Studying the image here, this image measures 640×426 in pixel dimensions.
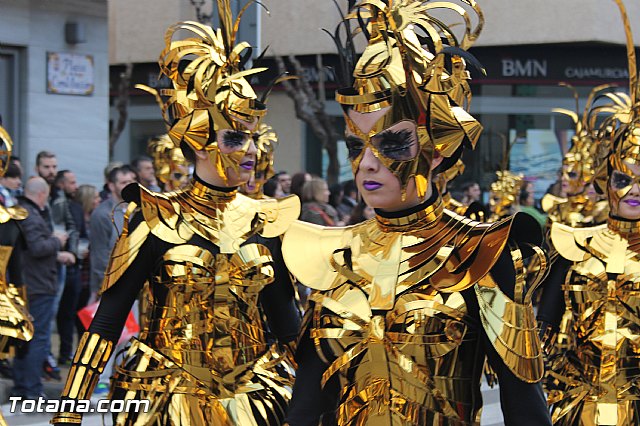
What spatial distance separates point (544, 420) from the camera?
3545 mm

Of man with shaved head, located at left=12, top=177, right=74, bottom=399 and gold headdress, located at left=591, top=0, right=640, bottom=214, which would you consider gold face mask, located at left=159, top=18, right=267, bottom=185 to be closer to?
gold headdress, located at left=591, top=0, right=640, bottom=214

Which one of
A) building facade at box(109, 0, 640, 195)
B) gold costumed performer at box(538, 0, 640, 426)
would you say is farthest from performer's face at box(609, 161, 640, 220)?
building facade at box(109, 0, 640, 195)

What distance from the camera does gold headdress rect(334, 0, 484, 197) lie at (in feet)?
12.6

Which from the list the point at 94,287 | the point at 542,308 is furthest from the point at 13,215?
the point at 94,287

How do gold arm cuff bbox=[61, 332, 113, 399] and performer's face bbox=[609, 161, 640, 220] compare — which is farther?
performer's face bbox=[609, 161, 640, 220]

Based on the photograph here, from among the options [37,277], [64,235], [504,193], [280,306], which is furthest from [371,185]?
[504,193]

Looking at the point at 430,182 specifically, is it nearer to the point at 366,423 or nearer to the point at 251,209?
the point at 366,423

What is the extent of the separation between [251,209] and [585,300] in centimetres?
162

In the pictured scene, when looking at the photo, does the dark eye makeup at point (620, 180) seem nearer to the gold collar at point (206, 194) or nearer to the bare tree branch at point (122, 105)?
the gold collar at point (206, 194)

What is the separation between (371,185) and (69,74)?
12.3m

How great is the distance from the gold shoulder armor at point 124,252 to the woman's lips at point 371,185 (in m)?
1.64

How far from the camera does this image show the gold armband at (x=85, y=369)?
490 centimetres

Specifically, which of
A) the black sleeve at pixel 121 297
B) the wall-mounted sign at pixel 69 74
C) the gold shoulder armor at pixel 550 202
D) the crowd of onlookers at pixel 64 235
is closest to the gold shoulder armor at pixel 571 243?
the black sleeve at pixel 121 297

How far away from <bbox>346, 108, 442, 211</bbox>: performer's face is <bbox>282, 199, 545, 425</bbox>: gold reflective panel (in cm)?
6
